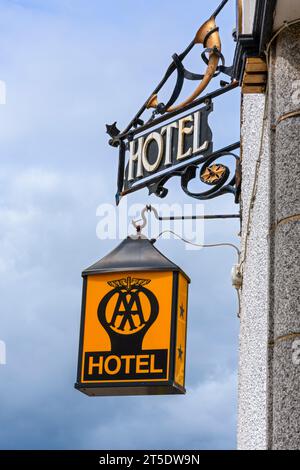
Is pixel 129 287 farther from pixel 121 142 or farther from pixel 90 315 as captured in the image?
pixel 121 142

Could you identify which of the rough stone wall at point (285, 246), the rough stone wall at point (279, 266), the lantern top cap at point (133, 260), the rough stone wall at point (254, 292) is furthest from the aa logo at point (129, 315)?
the rough stone wall at point (285, 246)

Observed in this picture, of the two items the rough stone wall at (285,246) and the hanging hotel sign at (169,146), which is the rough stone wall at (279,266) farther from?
the hanging hotel sign at (169,146)

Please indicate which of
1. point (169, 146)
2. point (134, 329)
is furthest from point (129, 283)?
point (169, 146)

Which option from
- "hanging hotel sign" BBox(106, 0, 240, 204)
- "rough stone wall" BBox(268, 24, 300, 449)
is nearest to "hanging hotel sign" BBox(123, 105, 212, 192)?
"hanging hotel sign" BBox(106, 0, 240, 204)

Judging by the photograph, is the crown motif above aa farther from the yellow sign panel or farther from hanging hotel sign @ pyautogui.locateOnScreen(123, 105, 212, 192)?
hanging hotel sign @ pyautogui.locateOnScreen(123, 105, 212, 192)

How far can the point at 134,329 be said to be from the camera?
Result: 848 cm

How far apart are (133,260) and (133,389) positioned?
40.4 inches

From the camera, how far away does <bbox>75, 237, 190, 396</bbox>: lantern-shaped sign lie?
8.37m

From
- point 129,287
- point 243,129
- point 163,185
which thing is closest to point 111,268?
point 129,287

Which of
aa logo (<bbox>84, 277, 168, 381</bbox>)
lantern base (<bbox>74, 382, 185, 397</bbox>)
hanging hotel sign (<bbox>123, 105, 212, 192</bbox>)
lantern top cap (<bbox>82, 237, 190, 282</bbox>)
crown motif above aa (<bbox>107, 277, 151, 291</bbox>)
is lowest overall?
lantern base (<bbox>74, 382, 185, 397</bbox>)

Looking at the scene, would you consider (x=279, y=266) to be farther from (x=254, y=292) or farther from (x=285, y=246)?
(x=254, y=292)

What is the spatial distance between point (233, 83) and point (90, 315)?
8.50ft

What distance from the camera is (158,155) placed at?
1009 centimetres

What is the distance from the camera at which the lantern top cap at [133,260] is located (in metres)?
8.64
